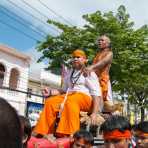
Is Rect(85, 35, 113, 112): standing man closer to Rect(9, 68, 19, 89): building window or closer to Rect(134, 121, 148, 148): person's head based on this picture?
Rect(134, 121, 148, 148): person's head

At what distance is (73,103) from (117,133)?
1.47 meters

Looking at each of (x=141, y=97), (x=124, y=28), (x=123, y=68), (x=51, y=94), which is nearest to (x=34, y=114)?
(x=51, y=94)

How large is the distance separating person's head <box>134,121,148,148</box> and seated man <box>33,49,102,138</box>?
950 mm

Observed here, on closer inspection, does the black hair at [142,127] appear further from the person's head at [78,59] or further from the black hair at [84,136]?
the person's head at [78,59]

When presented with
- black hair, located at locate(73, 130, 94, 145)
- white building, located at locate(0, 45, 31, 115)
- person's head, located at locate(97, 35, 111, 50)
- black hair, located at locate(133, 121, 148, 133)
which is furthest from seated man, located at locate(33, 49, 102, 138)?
white building, located at locate(0, 45, 31, 115)

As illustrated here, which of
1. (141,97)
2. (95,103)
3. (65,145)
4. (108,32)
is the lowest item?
(65,145)

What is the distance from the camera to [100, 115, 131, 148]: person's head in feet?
10.0

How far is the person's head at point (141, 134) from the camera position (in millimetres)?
3482

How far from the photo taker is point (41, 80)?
1409 inches

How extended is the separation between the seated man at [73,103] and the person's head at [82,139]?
0.82 ft

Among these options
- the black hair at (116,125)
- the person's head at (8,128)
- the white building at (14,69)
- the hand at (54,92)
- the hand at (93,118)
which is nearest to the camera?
the person's head at (8,128)

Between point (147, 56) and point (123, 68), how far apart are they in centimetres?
209

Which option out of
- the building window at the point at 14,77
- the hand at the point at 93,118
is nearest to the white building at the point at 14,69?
the building window at the point at 14,77

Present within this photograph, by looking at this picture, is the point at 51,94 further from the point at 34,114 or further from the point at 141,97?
the point at 141,97
